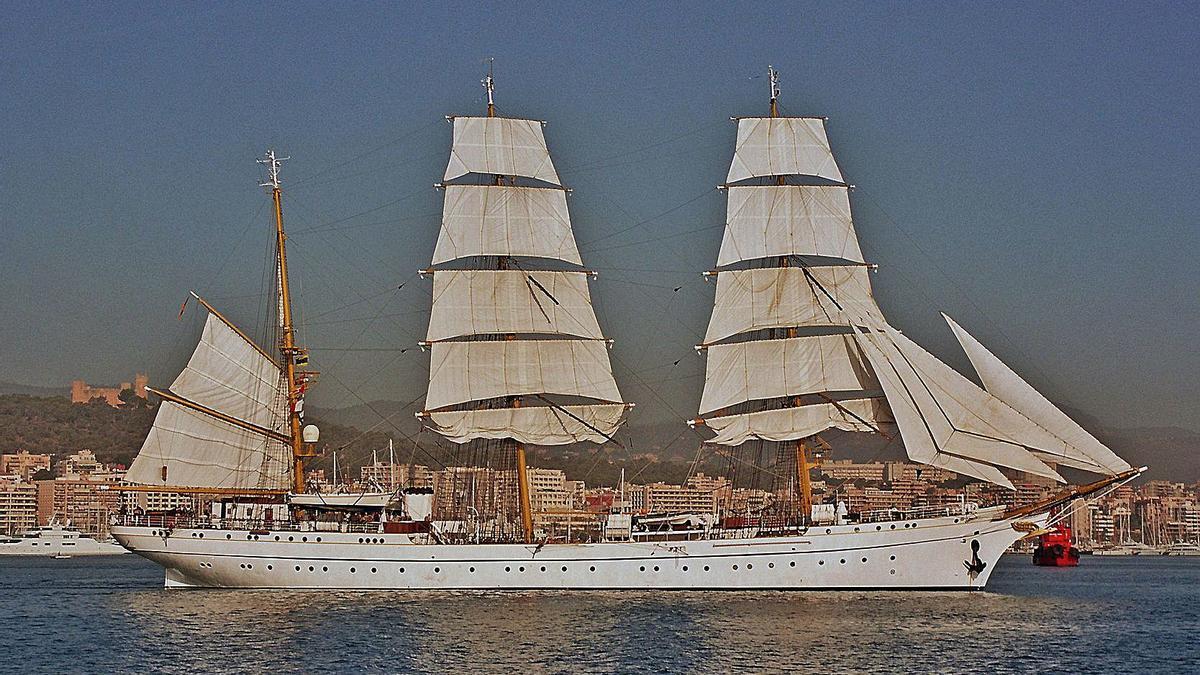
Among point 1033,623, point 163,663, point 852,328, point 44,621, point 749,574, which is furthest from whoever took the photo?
point 852,328

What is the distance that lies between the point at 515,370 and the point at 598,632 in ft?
71.8

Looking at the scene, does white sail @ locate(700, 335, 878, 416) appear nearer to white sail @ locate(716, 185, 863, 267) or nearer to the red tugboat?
white sail @ locate(716, 185, 863, 267)

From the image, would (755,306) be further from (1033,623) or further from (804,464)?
(1033,623)

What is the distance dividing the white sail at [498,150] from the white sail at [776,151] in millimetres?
8681

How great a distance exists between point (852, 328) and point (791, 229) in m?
6.02

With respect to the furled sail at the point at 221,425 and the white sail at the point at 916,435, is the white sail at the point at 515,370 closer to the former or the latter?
the furled sail at the point at 221,425

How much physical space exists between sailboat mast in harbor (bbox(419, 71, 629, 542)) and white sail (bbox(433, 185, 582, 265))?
5cm

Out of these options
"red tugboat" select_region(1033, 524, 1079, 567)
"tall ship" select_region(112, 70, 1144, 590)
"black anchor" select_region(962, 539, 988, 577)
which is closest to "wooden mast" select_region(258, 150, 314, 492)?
"tall ship" select_region(112, 70, 1144, 590)

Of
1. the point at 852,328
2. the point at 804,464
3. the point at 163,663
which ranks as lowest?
the point at 163,663

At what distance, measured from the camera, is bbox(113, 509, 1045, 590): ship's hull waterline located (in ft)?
206

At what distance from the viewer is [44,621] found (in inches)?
2349

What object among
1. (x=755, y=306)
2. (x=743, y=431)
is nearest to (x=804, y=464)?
(x=743, y=431)

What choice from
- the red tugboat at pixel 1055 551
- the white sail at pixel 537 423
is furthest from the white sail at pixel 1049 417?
the red tugboat at pixel 1055 551

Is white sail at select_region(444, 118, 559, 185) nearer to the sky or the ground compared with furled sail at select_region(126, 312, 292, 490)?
nearer to the sky
